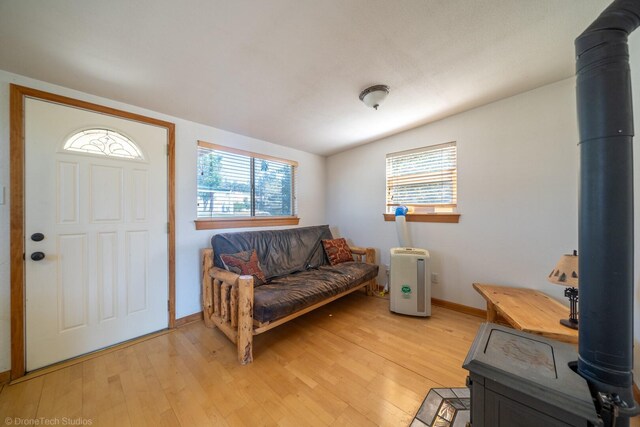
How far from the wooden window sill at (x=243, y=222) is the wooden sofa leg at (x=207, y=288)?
31 centimetres

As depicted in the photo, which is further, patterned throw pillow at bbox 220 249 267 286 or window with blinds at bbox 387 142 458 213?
window with blinds at bbox 387 142 458 213

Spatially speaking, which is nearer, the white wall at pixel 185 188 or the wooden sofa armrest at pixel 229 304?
the white wall at pixel 185 188

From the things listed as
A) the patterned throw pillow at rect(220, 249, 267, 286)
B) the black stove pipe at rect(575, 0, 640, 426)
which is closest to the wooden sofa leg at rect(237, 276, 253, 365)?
the patterned throw pillow at rect(220, 249, 267, 286)

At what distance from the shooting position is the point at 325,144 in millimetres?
3334

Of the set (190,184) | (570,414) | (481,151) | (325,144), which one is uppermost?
(325,144)

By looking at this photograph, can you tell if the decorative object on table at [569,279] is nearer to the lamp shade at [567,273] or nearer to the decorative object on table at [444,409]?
the lamp shade at [567,273]

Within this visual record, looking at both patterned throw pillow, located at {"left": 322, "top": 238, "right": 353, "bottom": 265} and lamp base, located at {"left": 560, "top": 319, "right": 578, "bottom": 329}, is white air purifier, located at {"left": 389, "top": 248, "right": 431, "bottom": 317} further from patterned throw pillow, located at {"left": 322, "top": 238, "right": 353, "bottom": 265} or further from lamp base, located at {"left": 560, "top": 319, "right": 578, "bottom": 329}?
lamp base, located at {"left": 560, "top": 319, "right": 578, "bottom": 329}

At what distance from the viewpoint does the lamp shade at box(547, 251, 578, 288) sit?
1.40 metres

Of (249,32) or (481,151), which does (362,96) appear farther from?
(481,151)

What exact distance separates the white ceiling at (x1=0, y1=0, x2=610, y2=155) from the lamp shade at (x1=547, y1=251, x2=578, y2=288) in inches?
56.5

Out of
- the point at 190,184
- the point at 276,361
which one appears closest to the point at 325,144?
the point at 190,184

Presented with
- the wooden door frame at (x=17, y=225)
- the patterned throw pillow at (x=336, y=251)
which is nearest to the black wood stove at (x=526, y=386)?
the patterned throw pillow at (x=336, y=251)

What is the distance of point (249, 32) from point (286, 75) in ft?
1.39

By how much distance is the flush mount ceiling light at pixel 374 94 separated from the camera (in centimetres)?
185
